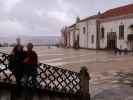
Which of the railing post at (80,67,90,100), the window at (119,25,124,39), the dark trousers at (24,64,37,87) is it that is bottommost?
the railing post at (80,67,90,100)

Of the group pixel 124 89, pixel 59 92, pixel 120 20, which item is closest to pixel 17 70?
pixel 59 92

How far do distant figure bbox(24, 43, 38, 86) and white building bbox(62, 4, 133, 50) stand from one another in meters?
42.9

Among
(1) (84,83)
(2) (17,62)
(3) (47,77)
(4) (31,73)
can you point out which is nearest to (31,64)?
(4) (31,73)

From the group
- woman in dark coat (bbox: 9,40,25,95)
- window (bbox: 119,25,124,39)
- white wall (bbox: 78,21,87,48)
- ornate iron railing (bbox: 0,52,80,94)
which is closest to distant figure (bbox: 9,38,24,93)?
woman in dark coat (bbox: 9,40,25,95)

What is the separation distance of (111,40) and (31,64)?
161ft

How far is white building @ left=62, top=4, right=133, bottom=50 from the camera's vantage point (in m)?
53.2

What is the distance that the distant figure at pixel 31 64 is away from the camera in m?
9.60

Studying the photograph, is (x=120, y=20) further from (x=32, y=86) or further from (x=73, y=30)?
(x=32, y=86)

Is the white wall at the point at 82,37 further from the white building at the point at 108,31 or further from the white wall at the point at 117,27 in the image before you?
the white wall at the point at 117,27

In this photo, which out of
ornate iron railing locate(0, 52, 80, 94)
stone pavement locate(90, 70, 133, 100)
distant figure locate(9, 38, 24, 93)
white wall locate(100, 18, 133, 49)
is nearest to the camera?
ornate iron railing locate(0, 52, 80, 94)

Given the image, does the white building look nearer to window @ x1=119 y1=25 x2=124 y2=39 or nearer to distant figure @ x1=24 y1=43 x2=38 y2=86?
window @ x1=119 y1=25 x2=124 y2=39

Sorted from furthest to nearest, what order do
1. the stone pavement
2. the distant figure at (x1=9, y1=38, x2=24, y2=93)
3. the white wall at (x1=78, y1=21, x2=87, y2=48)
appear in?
the white wall at (x1=78, y1=21, x2=87, y2=48) → the stone pavement → the distant figure at (x1=9, y1=38, x2=24, y2=93)

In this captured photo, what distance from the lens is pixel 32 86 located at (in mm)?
9812

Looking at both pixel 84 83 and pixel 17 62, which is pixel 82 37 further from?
pixel 17 62
